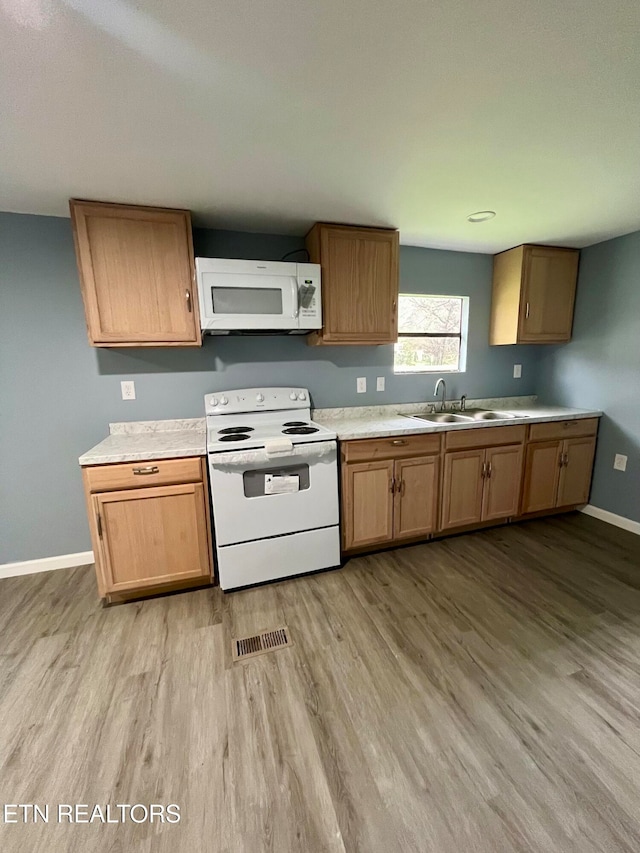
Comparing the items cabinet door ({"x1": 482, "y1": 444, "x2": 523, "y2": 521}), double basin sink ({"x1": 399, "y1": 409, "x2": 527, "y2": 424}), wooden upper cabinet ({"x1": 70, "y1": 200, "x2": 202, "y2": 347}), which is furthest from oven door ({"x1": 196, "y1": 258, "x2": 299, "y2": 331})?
cabinet door ({"x1": 482, "y1": 444, "x2": 523, "y2": 521})

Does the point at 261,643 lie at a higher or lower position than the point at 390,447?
lower

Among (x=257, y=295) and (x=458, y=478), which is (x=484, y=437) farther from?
(x=257, y=295)

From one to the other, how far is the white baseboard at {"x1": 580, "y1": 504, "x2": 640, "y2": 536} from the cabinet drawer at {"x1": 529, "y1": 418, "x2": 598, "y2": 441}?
26.3 inches

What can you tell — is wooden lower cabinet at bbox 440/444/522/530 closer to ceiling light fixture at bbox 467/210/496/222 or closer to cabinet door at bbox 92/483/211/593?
ceiling light fixture at bbox 467/210/496/222

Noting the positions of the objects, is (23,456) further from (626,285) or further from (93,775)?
(626,285)

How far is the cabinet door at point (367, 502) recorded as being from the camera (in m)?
2.29

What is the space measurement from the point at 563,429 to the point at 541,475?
0.41 metres

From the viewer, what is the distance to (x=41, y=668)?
158cm

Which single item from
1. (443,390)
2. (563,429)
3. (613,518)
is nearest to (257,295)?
(443,390)

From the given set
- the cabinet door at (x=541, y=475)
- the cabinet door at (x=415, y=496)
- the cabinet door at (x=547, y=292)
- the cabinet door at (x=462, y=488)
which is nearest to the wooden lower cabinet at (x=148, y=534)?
the cabinet door at (x=415, y=496)

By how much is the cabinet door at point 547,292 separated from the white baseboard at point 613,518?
1522mm

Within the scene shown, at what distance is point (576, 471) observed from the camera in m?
2.93

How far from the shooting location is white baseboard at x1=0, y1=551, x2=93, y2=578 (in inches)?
89.3

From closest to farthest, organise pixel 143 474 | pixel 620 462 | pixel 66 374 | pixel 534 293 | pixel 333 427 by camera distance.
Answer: pixel 143 474 → pixel 66 374 → pixel 333 427 → pixel 620 462 → pixel 534 293
